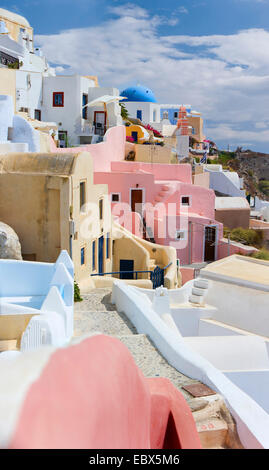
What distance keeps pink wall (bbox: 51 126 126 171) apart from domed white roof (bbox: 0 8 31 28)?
80.0 ft

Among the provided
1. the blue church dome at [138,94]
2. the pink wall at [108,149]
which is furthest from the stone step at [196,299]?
the blue church dome at [138,94]

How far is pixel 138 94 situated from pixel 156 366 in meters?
50.7

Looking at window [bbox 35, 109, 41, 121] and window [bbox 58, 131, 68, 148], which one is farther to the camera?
window [bbox 35, 109, 41, 121]

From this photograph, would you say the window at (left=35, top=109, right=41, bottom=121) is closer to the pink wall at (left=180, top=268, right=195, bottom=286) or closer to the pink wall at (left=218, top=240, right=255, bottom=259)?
the pink wall at (left=218, top=240, right=255, bottom=259)

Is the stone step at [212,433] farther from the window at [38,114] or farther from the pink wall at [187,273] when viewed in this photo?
the window at [38,114]

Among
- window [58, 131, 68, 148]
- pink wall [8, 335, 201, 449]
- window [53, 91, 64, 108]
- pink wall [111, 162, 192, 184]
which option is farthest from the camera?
window [53, 91, 64, 108]

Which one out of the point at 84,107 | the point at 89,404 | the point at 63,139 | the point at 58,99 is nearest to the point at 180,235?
the point at 63,139

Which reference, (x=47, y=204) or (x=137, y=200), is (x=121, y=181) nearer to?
(x=137, y=200)

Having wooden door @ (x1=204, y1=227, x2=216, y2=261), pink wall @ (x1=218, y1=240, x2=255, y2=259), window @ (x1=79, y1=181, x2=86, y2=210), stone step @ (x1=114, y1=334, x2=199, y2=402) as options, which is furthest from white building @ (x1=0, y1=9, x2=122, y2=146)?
stone step @ (x1=114, y1=334, x2=199, y2=402)

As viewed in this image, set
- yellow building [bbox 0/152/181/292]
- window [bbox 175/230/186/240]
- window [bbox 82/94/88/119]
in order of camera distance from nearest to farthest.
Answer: yellow building [bbox 0/152/181/292] → window [bbox 175/230/186/240] → window [bbox 82/94/88/119]

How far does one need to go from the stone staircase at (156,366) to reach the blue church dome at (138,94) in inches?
1706

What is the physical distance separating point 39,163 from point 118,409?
1474 centimetres

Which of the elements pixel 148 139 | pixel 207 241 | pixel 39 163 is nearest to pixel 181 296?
pixel 39 163

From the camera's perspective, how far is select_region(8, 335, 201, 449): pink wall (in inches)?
76.2
